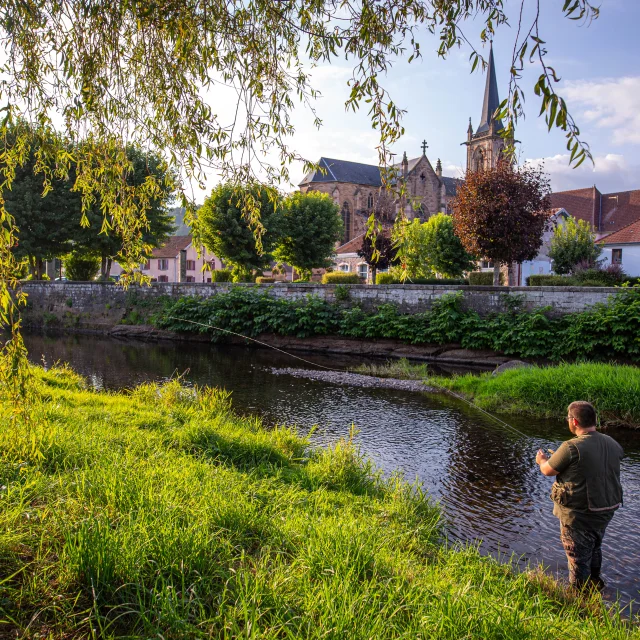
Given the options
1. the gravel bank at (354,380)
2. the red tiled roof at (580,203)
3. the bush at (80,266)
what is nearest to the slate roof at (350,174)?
the red tiled roof at (580,203)

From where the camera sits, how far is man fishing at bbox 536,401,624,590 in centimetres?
Result: 432

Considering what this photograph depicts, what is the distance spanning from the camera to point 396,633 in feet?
8.70

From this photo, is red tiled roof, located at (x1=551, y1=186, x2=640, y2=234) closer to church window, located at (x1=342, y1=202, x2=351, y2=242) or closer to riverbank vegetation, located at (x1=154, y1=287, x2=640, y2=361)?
church window, located at (x1=342, y1=202, x2=351, y2=242)

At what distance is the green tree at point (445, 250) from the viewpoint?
110ft

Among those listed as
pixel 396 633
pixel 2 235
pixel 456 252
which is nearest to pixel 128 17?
pixel 2 235

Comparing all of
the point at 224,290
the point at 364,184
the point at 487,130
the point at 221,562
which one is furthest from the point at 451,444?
the point at 364,184

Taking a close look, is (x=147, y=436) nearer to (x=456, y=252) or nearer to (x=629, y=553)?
(x=629, y=553)

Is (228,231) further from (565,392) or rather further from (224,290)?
(565,392)

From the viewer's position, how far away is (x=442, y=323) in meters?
18.9

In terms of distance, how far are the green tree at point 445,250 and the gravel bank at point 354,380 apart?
2001cm

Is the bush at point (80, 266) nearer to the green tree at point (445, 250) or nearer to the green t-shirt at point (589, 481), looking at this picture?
the green tree at point (445, 250)

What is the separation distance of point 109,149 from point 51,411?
136 inches

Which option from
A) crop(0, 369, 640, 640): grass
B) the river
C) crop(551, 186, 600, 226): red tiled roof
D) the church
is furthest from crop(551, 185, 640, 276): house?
crop(0, 369, 640, 640): grass

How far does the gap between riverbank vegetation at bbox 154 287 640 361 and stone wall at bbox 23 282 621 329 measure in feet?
1.33
